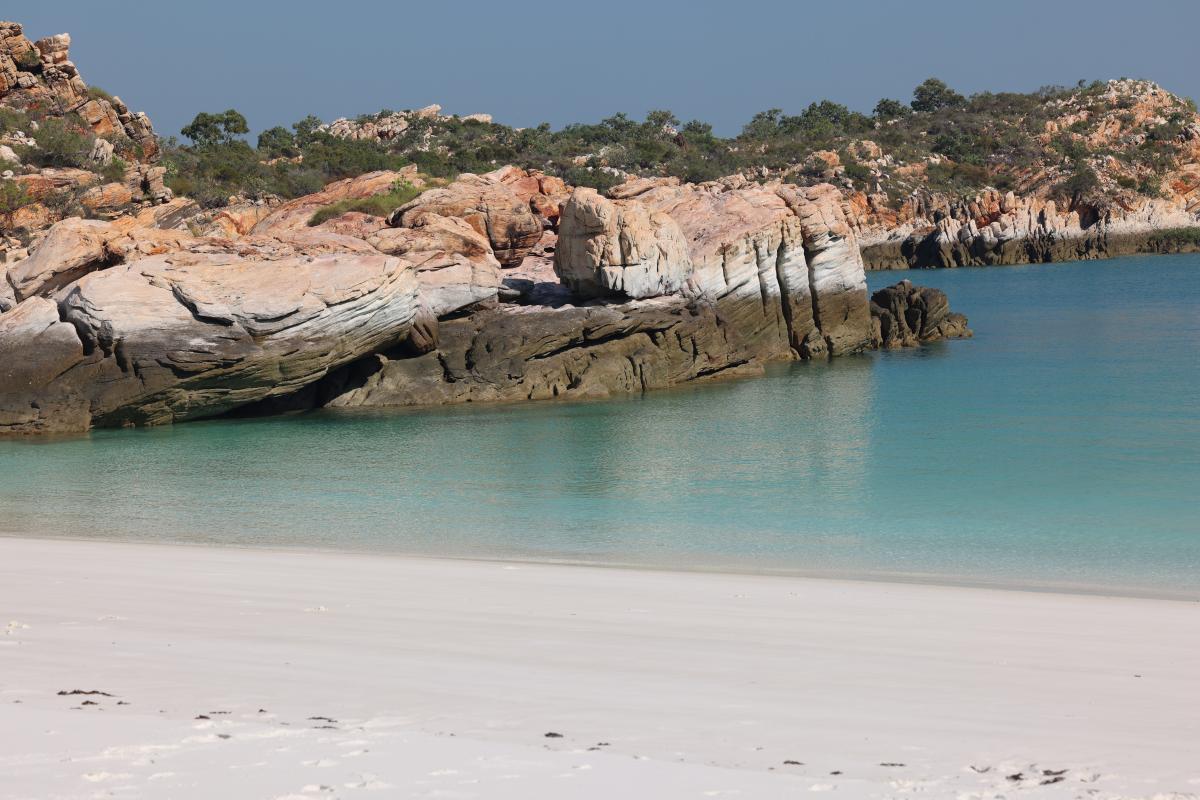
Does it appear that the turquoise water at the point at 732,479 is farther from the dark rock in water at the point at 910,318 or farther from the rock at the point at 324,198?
the rock at the point at 324,198

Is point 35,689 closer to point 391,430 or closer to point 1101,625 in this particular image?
point 1101,625

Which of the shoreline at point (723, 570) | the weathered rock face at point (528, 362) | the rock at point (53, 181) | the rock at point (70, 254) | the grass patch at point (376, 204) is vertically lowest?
the shoreline at point (723, 570)

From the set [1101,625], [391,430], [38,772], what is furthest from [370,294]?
[38,772]

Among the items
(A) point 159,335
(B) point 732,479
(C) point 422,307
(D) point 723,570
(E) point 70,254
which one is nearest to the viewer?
(D) point 723,570

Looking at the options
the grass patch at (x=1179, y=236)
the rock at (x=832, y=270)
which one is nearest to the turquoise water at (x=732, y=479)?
the rock at (x=832, y=270)

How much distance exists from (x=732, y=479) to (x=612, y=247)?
887 centimetres

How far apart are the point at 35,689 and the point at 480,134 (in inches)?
2373

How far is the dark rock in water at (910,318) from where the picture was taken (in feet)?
97.2

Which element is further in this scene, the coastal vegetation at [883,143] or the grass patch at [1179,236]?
the grass patch at [1179,236]

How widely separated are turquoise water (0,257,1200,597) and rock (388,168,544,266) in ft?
15.8

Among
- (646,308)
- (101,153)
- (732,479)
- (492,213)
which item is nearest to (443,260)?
(492,213)

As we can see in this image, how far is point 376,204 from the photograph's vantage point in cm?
2473

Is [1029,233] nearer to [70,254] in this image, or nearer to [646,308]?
[646,308]

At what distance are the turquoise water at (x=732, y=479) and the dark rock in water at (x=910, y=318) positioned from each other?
4.97 m
